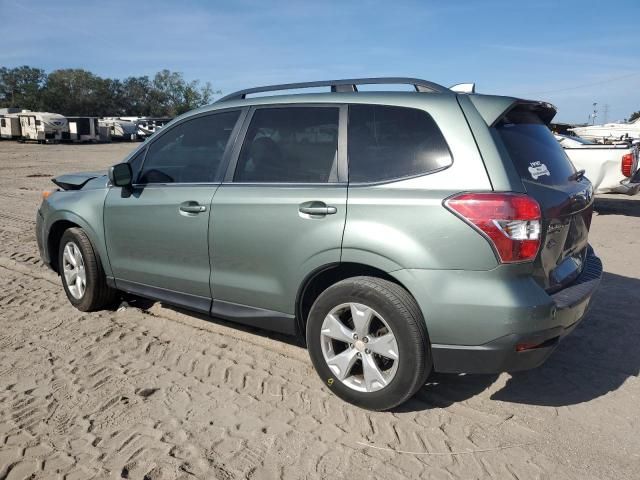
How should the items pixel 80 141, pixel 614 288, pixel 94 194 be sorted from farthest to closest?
pixel 80 141 → pixel 614 288 → pixel 94 194

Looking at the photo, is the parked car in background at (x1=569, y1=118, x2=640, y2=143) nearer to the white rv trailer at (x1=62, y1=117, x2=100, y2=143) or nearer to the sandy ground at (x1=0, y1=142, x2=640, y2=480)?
the sandy ground at (x1=0, y1=142, x2=640, y2=480)

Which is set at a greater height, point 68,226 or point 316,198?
point 316,198

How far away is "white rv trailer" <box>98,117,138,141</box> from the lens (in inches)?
1909

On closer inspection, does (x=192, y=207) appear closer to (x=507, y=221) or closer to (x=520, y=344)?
(x=507, y=221)

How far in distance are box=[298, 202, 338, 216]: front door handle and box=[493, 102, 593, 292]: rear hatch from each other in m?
1.01

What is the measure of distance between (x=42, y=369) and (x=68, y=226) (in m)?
1.69

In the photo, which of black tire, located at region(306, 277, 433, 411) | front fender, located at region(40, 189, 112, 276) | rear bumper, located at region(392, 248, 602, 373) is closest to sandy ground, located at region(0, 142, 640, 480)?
black tire, located at region(306, 277, 433, 411)

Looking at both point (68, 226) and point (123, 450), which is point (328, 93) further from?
point (68, 226)

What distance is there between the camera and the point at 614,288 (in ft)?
18.4

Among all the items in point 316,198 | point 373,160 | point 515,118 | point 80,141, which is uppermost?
point 515,118

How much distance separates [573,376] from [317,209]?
2054 millimetres

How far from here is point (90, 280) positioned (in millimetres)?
4715

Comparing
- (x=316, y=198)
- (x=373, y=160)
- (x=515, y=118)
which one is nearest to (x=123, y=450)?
(x=316, y=198)

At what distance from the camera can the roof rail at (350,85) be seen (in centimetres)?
332
